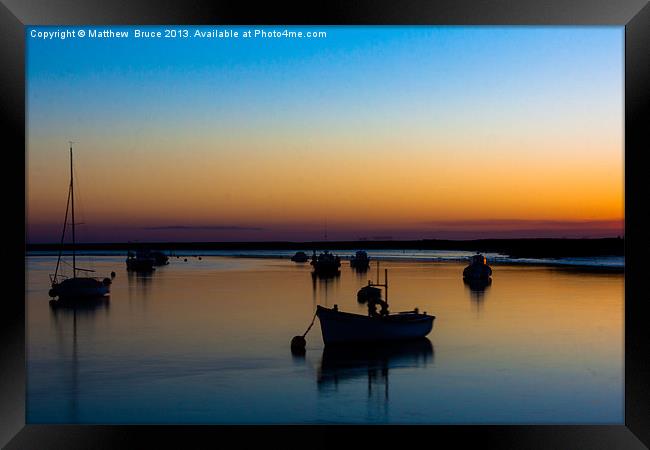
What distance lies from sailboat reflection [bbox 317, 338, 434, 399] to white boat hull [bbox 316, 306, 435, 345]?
28 cm

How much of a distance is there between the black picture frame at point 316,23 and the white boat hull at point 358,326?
1226 cm

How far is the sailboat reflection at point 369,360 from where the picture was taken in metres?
18.2

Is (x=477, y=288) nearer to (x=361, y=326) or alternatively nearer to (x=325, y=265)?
(x=325, y=265)

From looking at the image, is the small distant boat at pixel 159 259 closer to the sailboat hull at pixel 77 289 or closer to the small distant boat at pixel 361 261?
the small distant boat at pixel 361 261

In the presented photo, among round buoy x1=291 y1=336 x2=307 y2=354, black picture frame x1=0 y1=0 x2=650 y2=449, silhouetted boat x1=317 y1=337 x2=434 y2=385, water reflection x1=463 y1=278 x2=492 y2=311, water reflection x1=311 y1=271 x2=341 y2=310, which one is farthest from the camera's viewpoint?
water reflection x1=311 y1=271 x2=341 y2=310

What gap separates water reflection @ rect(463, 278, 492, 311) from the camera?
41.1 meters

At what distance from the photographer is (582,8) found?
26.6ft

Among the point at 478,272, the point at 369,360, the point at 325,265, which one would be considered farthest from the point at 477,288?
the point at 369,360

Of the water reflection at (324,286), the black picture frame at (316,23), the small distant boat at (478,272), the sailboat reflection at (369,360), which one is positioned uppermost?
the black picture frame at (316,23)

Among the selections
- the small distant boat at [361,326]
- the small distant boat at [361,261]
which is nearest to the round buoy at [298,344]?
the small distant boat at [361,326]

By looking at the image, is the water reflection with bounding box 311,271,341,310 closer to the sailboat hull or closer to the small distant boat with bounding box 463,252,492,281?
the small distant boat with bounding box 463,252,492,281

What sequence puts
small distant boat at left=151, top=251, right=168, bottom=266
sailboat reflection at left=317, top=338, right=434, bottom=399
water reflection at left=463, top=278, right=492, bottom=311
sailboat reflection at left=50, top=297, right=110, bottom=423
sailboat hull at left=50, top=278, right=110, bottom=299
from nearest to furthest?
1. sailboat reflection at left=50, top=297, right=110, bottom=423
2. sailboat reflection at left=317, top=338, right=434, bottom=399
3. sailboat hull at left=50, top=278, right=110, bottom=299
4. water reflection at left=463, top=278, right=492, bottom=311
5. small distant boat at left=151, top=251, right=168, bottom=266

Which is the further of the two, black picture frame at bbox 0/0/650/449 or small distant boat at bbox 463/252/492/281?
small distant boat at bbox 463/252/492/281

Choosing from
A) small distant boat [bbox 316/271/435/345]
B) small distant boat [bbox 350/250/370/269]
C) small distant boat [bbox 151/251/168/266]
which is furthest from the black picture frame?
small distant boat [bbox 151/251/168/266]
